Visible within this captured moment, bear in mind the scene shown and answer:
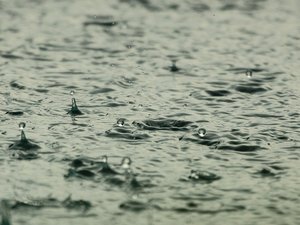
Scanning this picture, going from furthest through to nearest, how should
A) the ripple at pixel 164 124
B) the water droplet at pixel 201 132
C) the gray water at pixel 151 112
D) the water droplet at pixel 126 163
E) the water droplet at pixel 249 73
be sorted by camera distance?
the water droplet at pixel 249 73 < the ripple at pixel 164 124 < the water droplet at pixel 201 132 < the water droplet at pixel 126 163 < the gray water at pixel 151 112

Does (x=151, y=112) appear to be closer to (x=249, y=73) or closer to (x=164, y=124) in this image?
(x=164, y=124)

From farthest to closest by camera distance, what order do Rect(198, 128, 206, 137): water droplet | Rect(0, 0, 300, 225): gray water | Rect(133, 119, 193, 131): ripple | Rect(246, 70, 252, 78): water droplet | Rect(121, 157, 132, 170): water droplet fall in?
Rect(246, 70, 252, 78): water droplet
Rect(133, 119, 193, 131): ripple
Rect(198, 128, 206, 137): water droplet
Rect(121, 157, 132, 170): water droplet
Rect(0, 0, 300, 225): gray water

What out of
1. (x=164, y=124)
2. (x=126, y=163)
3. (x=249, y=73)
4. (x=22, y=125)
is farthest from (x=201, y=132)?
(x=249, y=73)

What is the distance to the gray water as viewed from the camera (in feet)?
Result: 17.0

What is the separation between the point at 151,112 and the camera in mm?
7184

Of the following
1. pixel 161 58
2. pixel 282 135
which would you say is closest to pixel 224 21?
pixel 161 58

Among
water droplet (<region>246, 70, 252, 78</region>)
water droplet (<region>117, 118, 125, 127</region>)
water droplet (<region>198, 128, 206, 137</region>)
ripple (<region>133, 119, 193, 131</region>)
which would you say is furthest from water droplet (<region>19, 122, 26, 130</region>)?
water droplet (<region>246, 70, 252, 78</region>)

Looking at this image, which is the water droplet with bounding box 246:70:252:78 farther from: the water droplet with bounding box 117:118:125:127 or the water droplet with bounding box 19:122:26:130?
the water droplet with bounding box 19:122:26:130

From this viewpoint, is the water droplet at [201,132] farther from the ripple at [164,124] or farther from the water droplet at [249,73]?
the water droplet at [249,73]

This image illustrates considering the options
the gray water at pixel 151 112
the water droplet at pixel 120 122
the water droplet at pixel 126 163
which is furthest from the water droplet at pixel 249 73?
the water droplet at pixel 126 163

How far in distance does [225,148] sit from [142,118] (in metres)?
1.01

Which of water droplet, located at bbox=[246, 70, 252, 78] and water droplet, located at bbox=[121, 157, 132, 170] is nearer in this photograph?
water droplet, located at bbox=[121, 157, 132, 170]

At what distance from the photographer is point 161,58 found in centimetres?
916

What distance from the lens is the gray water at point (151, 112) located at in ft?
17.0
